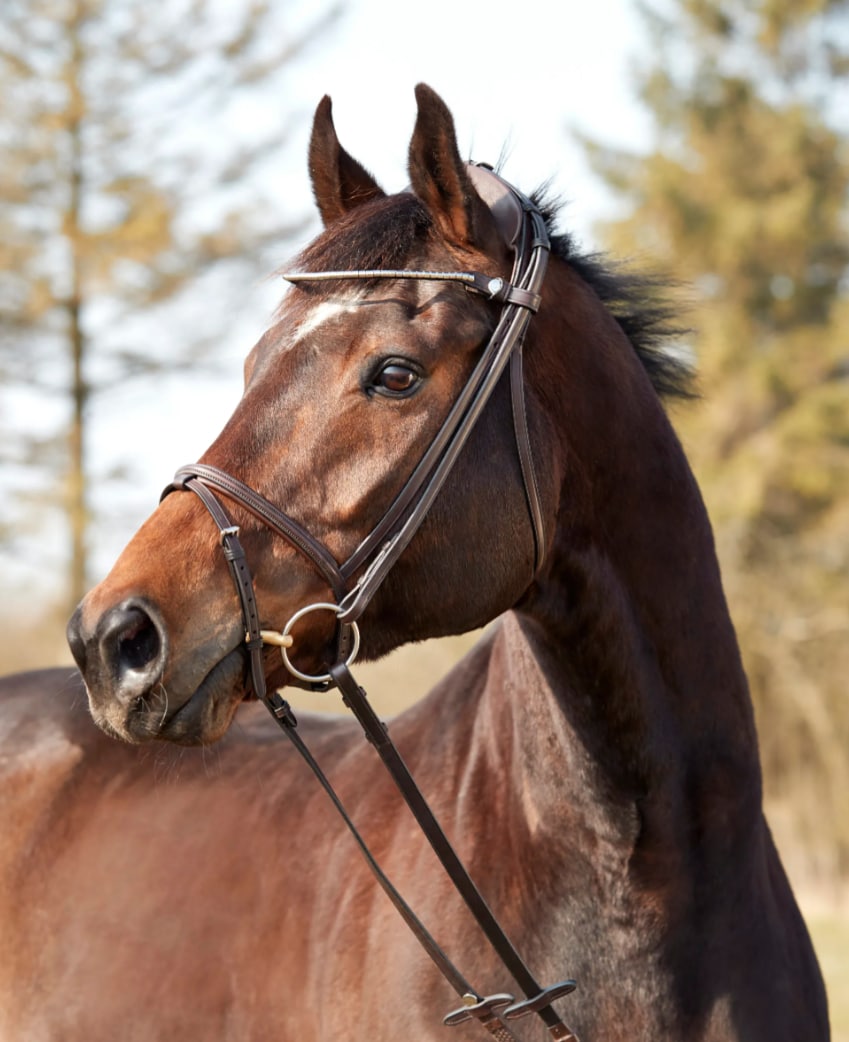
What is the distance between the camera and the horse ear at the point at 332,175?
9.36 ft

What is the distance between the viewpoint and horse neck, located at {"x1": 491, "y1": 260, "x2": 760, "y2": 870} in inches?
104

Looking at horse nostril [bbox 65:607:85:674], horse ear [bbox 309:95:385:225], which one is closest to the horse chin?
horse nostril [bbox 65:607:85:674]

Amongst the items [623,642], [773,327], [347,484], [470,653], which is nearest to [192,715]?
[347,484]

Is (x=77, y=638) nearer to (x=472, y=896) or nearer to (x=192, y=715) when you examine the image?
(x=192, y=715)

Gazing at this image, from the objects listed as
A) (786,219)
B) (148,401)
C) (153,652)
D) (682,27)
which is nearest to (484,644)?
(153,652)

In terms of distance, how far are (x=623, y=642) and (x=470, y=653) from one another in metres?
0.73

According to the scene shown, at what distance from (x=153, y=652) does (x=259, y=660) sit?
0.21 m

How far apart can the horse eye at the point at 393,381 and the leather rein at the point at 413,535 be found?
112mm

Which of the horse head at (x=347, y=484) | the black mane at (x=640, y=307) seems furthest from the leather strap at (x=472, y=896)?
the black mane at (x=640, y=307)

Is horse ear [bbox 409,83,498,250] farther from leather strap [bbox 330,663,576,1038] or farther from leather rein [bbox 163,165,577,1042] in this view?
leather strap [bbox 330,663,576,1038]

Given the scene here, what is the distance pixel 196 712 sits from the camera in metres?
2.19

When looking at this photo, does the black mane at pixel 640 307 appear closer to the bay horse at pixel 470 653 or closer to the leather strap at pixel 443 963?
the bay horse at pixel 470 653

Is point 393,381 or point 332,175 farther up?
point 332,175

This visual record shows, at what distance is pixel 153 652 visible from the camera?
2152 millimetres
